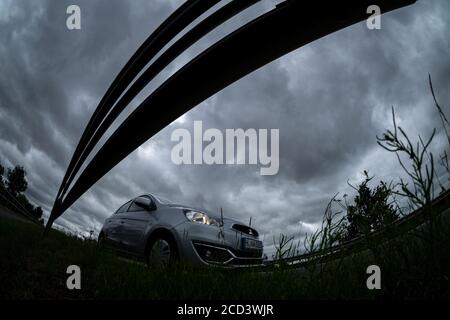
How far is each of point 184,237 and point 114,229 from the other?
331 centimetres

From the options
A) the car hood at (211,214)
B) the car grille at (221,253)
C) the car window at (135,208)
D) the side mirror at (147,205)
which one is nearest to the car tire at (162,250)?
the car grille at (221,253)

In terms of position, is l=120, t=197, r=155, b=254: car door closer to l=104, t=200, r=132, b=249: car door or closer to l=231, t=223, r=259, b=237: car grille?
l=104, t=200, r=132, b=249: car door

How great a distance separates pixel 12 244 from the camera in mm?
3135

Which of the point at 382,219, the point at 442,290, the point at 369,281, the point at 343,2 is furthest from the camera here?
the point at 382,219

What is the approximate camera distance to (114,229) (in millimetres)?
6738

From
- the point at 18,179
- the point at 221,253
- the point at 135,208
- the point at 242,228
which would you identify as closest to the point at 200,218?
the point at 221,253

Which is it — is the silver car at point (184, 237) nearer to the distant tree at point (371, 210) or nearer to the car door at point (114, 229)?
the car door at point (114, 229)

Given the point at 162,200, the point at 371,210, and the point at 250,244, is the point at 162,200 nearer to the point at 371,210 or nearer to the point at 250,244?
the point at 250,244

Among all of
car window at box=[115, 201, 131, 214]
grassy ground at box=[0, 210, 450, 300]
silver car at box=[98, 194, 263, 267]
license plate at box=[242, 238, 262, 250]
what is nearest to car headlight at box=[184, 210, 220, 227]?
silver car at box=[98, 194, 263, 267]

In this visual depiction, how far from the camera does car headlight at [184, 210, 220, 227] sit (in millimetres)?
4598

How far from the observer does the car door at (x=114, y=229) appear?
6.39 meters
